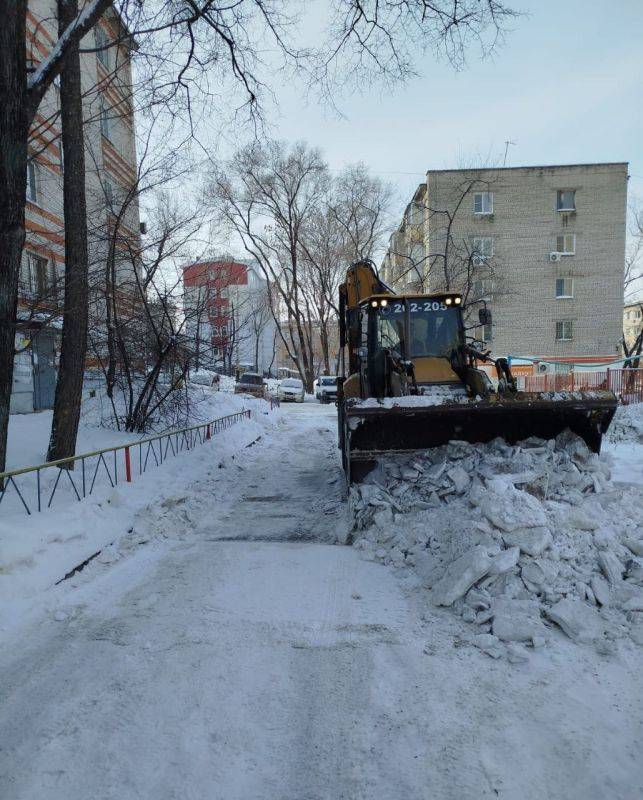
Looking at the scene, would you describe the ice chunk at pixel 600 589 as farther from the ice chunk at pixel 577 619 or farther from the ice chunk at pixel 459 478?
the ice chunk at pixel 459 478

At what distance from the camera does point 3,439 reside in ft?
19.5

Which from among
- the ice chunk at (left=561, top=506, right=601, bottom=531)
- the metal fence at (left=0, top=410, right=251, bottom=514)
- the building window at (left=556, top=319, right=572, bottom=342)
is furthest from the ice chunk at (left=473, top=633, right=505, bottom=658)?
the building window at (left=556, top=319, right=572, bottom=342)

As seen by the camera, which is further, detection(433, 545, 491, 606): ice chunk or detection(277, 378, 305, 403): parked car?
detection(277, 378, 305, 403): parked car

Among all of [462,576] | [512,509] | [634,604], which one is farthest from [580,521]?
[462,576]

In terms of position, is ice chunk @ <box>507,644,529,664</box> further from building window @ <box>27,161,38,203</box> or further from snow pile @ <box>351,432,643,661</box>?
building window @ <box>27,161,38,203</box>

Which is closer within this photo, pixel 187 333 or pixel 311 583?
pixel 311 583

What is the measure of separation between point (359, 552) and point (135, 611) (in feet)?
7.33

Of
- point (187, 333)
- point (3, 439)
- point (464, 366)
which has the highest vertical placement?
point (187, 333)

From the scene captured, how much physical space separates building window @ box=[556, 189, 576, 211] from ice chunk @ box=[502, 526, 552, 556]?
104ft

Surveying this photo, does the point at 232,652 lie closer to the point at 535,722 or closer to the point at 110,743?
the point at 110,743

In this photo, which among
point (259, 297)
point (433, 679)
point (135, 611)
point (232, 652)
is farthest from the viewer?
point (259, 297)

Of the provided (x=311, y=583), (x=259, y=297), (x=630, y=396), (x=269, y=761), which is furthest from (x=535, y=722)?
(x=259, y=297)

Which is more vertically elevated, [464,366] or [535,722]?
[464,366]

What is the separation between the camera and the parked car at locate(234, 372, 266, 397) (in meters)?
28.0
